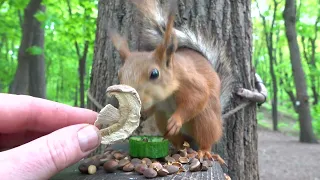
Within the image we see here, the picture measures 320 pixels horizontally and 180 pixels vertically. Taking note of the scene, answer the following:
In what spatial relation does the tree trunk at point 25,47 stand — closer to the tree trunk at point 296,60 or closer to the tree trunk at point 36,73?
the tree trunk at point 36,73

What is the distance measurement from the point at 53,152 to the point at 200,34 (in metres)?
0.78

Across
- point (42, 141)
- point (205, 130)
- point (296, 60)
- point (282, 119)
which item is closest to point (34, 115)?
point (42, 141)

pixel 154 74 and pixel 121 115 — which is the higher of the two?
pixel 154 74

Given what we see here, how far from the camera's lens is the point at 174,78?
110 cm

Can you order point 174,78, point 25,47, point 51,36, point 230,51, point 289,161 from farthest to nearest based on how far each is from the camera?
point 51,36 < point 289,161 < point 25,47 < point 230,51 < point 174,78

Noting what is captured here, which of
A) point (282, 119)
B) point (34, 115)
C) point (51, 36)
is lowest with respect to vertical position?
point (282, 119)

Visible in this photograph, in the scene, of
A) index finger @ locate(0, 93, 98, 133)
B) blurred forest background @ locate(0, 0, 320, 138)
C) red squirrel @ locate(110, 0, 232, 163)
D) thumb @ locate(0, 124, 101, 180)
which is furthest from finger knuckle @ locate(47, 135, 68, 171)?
blurred forest background @ locate(0, 0, 320, 138)

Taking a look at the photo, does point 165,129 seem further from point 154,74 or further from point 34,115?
point 34,115

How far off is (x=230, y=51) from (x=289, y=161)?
5236 mm

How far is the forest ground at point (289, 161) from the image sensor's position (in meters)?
5.47

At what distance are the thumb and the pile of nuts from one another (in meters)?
0.07

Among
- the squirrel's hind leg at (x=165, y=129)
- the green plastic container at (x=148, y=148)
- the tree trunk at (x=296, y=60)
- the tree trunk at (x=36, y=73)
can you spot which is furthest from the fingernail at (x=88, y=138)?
the tree trunk at (x=296, y=60)

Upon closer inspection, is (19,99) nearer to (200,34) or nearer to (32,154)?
(32,154)

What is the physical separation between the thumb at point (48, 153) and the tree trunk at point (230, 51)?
0.55m
